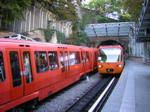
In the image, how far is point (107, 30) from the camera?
3183 centimetres

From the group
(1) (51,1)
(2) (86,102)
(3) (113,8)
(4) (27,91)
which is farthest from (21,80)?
(3) (113,8)

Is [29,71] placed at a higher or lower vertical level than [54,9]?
lower

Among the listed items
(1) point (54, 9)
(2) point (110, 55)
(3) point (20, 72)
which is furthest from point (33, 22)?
(3) point (20, 72)

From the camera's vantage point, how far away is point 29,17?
69.8 ft

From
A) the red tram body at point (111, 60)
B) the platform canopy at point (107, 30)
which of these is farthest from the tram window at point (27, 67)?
the platform canopy at point (107, 30)

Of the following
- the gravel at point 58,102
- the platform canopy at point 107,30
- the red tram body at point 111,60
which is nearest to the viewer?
the gravel at point 58,102

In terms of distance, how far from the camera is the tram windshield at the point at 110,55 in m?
13.7

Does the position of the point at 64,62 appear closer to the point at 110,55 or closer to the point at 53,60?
the point at 53,60

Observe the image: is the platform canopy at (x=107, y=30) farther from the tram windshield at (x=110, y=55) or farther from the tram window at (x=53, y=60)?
the tram window at (x=53, y=60)

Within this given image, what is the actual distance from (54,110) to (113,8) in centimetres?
3208

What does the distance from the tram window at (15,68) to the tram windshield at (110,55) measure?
958 centimetres

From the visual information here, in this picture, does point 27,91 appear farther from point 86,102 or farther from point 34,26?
point 34,26

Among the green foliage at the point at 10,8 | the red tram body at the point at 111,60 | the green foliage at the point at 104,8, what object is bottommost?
the red tram body at the point at 111,60

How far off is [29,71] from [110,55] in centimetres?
921
